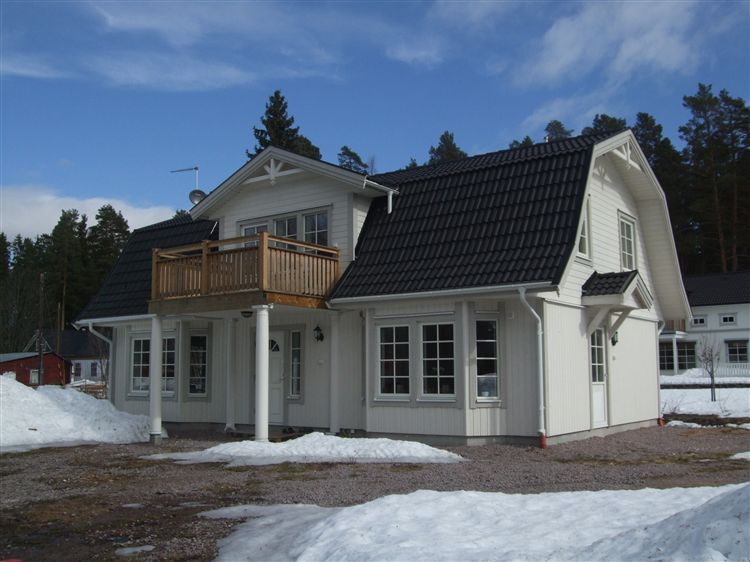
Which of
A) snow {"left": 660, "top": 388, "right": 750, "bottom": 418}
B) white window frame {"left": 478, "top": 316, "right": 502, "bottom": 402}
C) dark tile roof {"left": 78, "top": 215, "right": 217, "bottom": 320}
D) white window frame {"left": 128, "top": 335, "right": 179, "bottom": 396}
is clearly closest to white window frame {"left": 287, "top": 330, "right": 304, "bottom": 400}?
white window frame {"left": 128, "top": 335, "right": 179, "bottom": 396}

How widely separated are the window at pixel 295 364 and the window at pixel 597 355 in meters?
6.15

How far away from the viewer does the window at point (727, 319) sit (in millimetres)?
45750

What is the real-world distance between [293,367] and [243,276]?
290cm

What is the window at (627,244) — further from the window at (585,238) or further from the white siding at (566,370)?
the white siding at (566,370)

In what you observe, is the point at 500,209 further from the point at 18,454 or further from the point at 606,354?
the point at 18,454

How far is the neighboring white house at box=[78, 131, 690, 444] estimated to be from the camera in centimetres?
1365

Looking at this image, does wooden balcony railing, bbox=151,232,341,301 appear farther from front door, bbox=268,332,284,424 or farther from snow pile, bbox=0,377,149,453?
snow pile, bbox=0,377,149,453

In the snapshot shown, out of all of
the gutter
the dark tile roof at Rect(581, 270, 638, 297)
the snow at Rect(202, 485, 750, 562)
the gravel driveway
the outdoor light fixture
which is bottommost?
the gravel driveway

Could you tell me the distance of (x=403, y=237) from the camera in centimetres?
1533

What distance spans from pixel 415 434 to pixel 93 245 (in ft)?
206

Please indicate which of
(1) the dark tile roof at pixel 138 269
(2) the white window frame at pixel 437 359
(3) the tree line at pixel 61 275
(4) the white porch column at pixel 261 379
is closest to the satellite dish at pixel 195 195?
(1) the dark tile roof at pixel 138 269

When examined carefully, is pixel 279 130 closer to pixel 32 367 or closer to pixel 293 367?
pixel 32 367

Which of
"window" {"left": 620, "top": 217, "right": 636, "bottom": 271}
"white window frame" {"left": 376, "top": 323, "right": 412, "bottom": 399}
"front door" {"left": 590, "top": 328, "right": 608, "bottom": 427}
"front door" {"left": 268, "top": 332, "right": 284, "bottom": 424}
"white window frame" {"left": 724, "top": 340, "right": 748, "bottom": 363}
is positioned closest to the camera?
"white window frame" {"left": 376, "top": 323, "right": 412, "bottom": 399}

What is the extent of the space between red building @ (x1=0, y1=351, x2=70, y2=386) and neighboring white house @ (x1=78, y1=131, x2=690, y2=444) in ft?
98.3
